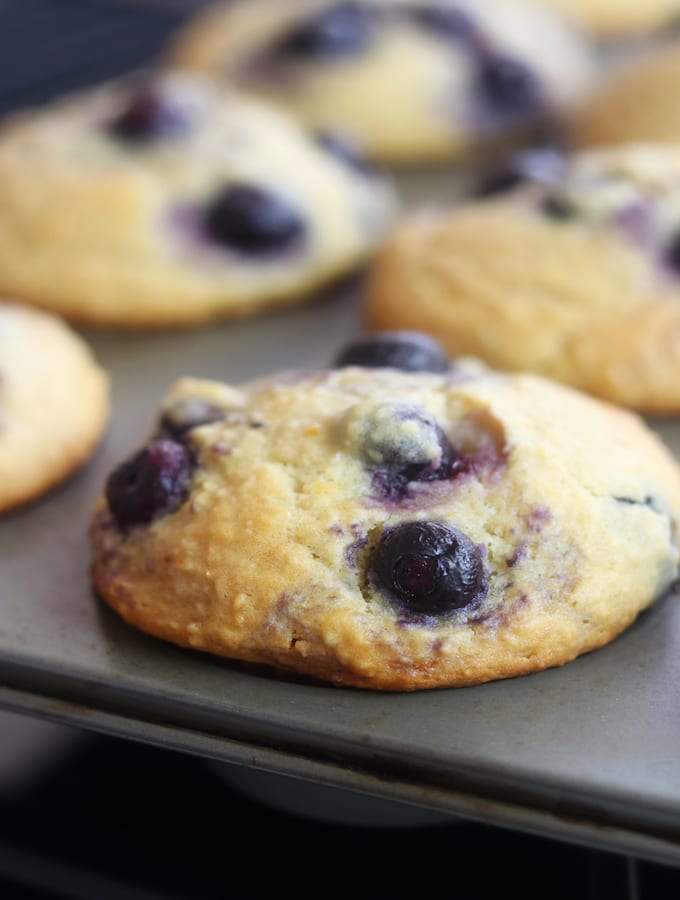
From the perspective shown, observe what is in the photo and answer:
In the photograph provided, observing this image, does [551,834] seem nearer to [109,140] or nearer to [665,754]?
[665,754]

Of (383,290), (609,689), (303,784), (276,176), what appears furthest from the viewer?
(276,176)

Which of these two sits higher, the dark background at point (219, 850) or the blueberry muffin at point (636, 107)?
the blueberry muffin at point (636, 107)

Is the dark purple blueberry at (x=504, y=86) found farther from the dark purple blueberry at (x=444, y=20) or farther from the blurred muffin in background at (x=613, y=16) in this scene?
→ the blurred muffin in background at (x=613, y=16)

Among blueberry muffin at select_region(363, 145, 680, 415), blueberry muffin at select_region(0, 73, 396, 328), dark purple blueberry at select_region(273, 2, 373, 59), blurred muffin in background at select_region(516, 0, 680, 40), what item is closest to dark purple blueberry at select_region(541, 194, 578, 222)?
blueberry muffin at select_region(363, 145, 680, 415)

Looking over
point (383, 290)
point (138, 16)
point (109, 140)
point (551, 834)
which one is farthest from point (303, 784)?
point (138, 16)

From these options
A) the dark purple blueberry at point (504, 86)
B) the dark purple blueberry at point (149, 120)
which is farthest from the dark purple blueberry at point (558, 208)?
the dark purple blueberry at point (504, 86)

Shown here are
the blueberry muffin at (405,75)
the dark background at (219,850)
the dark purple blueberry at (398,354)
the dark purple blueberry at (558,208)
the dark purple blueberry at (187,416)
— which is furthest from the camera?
the blueberry muffin at (405,75)

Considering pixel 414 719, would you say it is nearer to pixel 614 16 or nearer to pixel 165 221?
pixel 165 221
